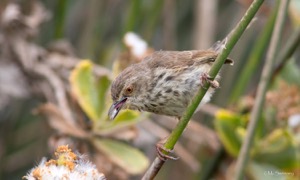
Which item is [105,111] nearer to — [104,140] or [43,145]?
[104,140]

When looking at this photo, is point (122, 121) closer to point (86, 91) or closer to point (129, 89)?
point (86, 91)

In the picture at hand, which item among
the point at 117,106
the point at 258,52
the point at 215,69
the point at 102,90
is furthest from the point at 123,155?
the point at 215,69

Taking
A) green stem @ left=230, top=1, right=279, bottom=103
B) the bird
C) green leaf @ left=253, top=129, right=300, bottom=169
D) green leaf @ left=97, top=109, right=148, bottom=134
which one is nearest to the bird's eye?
the bird

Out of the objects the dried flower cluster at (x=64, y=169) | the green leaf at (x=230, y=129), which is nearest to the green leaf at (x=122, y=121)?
the green leaf at (x=230, y=129)

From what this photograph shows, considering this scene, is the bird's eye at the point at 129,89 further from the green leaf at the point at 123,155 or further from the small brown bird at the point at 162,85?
the green leaf at the point at 123,155

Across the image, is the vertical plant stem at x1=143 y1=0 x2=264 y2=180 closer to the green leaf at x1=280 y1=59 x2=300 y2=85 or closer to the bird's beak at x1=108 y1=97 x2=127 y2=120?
the bird's beak at x1=108 y1=97 x2=127 y2=120

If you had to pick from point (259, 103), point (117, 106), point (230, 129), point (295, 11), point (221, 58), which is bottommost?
point (221, 58)
